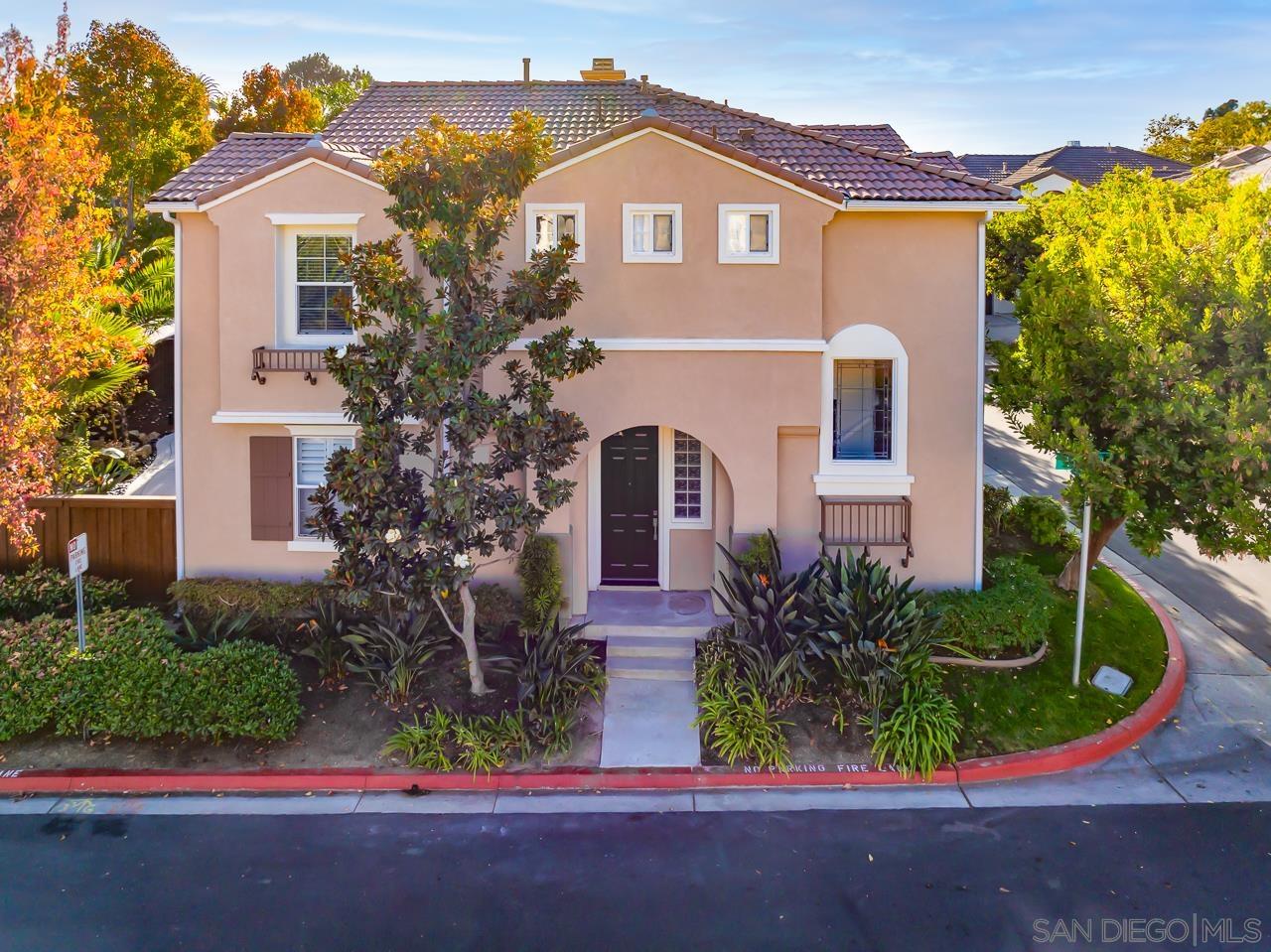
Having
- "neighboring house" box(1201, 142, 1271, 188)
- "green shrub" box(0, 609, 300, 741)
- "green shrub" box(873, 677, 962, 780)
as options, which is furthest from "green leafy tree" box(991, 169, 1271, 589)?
"neighboring house" box(1201, 142, 1271, 188)

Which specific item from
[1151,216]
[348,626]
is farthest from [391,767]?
[1151,216]

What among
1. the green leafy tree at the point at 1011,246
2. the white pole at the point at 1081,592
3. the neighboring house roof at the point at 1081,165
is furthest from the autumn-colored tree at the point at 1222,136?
the white pole at the point at 1081,592

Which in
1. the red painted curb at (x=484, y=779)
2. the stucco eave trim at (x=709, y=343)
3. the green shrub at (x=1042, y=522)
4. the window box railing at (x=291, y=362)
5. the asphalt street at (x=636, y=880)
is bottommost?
the asphalt street at (x=636, y=880)

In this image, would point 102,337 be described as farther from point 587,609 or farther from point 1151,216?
point 1151,216

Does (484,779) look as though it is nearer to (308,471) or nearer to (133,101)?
(308,471)

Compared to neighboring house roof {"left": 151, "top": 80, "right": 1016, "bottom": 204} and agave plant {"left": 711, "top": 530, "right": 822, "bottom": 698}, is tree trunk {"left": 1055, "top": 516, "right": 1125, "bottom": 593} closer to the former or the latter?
agave plant {"left": 711, "top": 530, "right": 822, "bottom": 698}

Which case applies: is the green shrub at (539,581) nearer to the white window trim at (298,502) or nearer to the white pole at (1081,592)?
the white window trim at (298,502)
